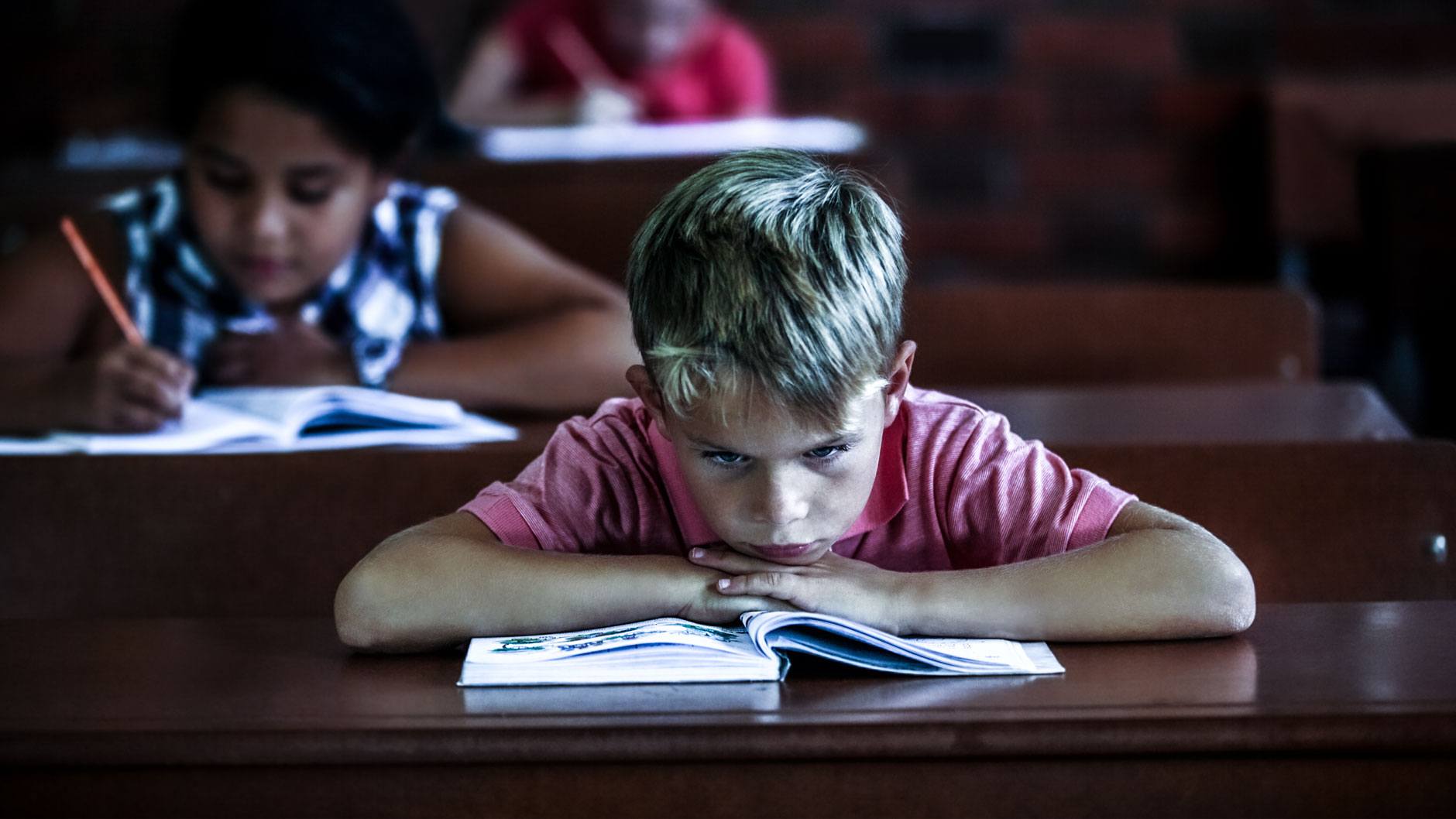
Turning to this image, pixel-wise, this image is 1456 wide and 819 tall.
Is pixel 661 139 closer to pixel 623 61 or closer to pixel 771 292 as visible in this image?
pixel 623 61

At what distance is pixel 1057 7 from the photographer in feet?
13.9

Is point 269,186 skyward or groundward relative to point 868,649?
skyward

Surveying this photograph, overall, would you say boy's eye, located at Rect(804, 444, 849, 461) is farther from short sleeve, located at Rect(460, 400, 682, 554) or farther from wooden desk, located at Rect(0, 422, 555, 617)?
wooden desk, located at Rect(0, 422, 555, 617)

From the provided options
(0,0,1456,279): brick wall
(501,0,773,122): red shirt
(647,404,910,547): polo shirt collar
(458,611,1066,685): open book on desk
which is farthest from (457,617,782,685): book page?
(0,0,1456,279): brick wall

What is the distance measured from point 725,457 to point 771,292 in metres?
0.11

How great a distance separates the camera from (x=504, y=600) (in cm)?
114

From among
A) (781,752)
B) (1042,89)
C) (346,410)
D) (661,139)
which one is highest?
(1042,89)

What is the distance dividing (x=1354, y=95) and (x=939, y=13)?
1.00m

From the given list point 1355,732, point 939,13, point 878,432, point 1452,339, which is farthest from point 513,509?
point 939,13

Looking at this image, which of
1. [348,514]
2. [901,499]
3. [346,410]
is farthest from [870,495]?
[346,410]

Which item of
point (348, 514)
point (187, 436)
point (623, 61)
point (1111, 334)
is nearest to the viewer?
point (348, 514)

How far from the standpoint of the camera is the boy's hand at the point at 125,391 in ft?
5.44

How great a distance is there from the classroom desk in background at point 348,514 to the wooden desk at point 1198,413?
0.15 feet

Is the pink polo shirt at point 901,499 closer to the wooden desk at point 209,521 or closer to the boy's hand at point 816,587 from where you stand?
the boy's hand at point 816,587
